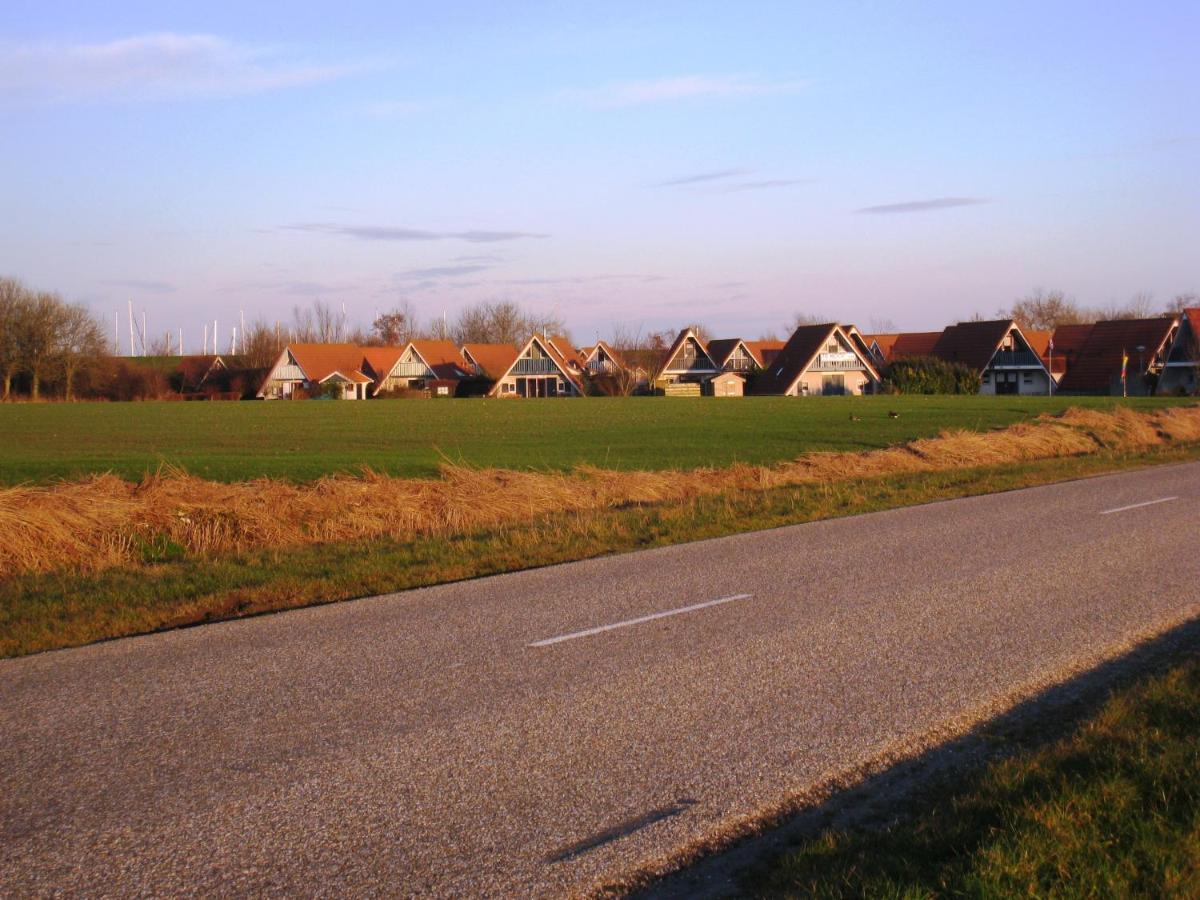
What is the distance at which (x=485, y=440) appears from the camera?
118 feet

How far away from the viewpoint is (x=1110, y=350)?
8800 cm

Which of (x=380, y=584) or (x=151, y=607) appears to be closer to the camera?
(x=151, y=607)

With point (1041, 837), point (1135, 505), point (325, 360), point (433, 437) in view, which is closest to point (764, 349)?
point (325, 360)

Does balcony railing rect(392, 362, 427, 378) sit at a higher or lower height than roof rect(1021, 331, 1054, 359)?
lower

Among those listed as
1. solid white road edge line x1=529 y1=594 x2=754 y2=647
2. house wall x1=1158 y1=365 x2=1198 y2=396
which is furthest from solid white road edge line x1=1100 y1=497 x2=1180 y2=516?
house wall x1=1158 y1=365 x2=1198 y2=396

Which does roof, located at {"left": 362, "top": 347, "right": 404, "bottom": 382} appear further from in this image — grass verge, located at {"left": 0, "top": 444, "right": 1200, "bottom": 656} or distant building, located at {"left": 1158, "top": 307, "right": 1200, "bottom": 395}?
grass verge, located at {"left": 0, "top": 444, "right": 1200, "bottom": 656}

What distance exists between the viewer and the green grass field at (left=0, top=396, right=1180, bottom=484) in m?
25.9

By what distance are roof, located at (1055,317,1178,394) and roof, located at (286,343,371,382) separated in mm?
61111

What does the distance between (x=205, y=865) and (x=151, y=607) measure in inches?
242

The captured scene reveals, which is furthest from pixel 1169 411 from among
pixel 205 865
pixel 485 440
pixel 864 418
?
pixel 205 865

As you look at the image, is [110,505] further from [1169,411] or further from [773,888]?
[1169,411]

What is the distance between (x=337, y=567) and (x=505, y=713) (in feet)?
19.7

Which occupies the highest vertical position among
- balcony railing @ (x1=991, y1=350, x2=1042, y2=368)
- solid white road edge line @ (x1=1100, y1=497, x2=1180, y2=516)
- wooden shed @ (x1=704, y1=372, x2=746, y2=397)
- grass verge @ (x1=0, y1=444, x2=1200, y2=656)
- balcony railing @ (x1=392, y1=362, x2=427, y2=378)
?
balcony railing @ (x1=991, y1=350, x2=1042, y2=368)

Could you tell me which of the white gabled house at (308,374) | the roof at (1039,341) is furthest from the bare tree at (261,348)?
the roof at (1039,341)
